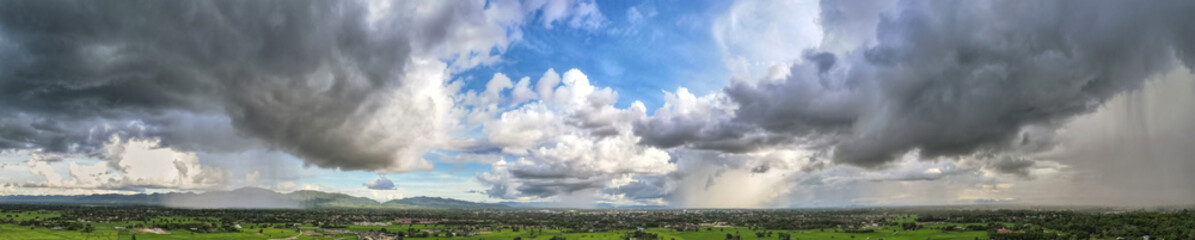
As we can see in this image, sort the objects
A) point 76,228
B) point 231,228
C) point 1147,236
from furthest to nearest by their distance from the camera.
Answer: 1. point 231,228
2. point 76,228
3. point 1147,236

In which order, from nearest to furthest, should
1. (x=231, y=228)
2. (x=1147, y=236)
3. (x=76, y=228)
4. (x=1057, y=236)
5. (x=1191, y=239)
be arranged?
1. (x=1191, y=239)
2. (x=1147, y=236)
3. (x=1057, y=236)
4. (x=76, y=228)
5. (x=231, y=228)

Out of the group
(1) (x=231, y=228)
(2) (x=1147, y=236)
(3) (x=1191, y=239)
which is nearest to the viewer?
(3) (x=1191, y=239)

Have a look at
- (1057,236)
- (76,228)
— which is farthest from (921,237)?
(76,228)

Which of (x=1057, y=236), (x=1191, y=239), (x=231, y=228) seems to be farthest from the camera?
(x=231, y=228)

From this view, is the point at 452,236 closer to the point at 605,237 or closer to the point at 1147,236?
the point at 605,237

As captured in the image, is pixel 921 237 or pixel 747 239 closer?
pixel 921 237

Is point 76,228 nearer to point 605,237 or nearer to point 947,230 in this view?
point 605,237

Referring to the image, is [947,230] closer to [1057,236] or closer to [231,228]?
[1057,236]

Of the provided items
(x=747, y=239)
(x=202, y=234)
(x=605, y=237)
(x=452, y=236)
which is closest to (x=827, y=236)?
(x=747, y=239)

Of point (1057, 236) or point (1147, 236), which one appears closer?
point (1147, 236)
